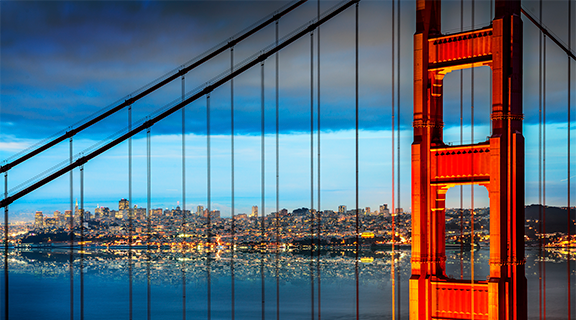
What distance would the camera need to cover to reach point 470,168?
1102cm

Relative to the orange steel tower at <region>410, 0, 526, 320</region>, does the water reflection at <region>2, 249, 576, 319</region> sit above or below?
below

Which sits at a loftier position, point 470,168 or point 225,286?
point 470,168

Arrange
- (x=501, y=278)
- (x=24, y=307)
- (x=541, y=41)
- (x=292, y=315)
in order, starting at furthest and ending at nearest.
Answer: (x=24, y=307)
(x=292, y=315)
(x=541, y=41)
(x=501, y=278)

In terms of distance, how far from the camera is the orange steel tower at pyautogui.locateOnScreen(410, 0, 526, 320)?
1060 cm

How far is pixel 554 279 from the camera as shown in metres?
78.9

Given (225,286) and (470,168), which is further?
(225,286)

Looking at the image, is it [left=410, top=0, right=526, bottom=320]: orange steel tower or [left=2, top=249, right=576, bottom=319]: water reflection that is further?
[left=2, top=249, right=576, bottom=319]: water reflection

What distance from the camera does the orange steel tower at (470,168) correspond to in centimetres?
1060

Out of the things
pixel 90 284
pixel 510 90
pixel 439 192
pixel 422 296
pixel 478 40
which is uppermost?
pixel 478 40

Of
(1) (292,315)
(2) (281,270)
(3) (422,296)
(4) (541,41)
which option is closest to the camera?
(3) (422,296)

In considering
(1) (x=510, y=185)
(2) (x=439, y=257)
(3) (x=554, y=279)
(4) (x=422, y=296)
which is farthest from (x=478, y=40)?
(3) (x=554, y=279)

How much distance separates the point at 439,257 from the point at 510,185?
6.47ft

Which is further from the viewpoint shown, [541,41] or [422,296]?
[541,41]

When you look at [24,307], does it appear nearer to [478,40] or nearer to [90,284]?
[90,284]
